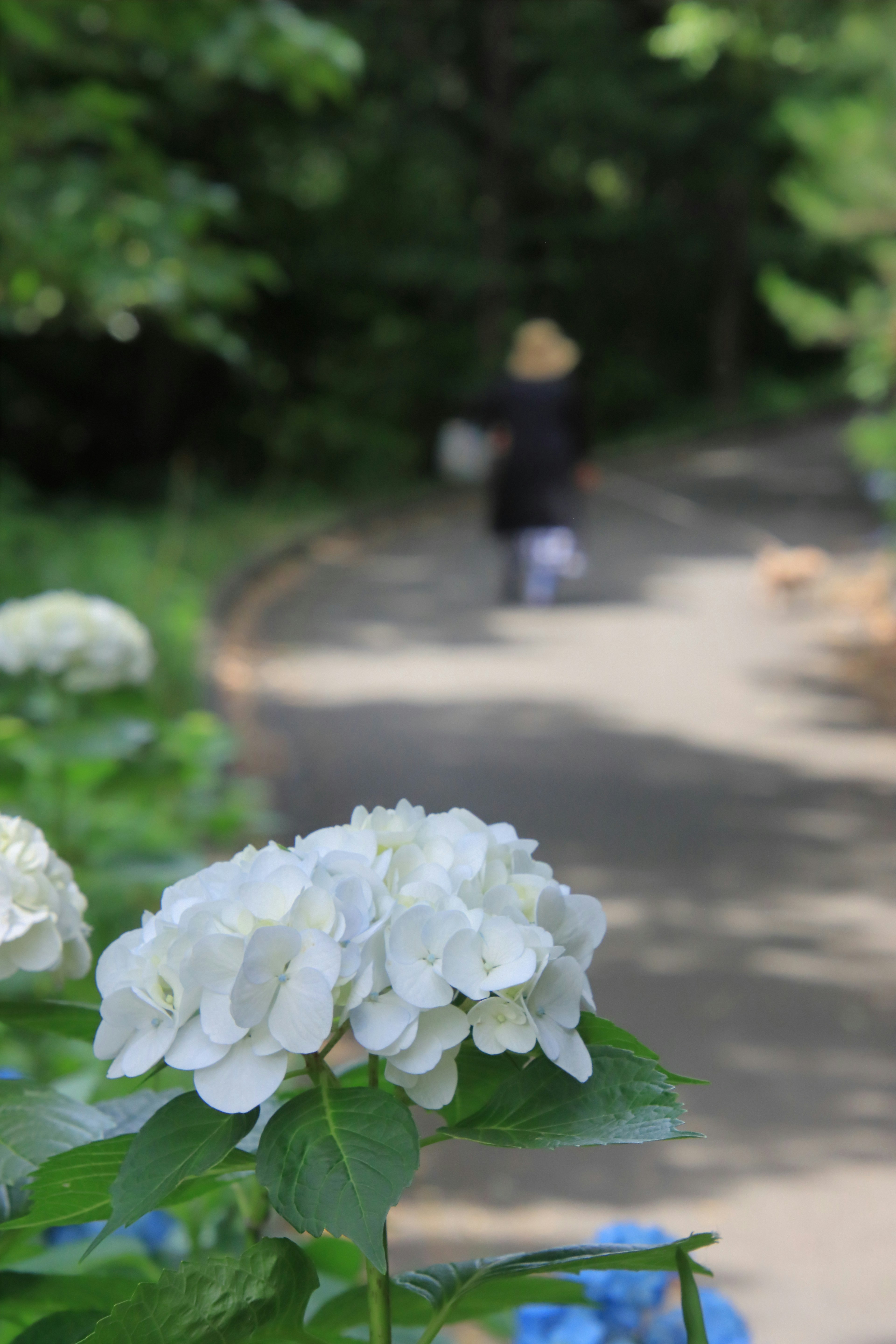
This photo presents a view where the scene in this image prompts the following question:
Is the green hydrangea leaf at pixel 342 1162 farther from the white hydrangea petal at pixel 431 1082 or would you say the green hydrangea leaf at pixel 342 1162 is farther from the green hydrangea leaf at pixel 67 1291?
the green hydrangea leaf at pixel 67 1291

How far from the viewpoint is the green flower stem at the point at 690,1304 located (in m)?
0.98

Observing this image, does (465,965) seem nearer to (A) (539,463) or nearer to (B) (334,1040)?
(B) (334,1040)

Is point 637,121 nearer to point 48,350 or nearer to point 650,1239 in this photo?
point 48,350

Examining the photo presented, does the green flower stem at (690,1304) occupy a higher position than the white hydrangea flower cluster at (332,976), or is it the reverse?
the white hydrangea flower cluster at (332,976)

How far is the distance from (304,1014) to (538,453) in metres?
11.3

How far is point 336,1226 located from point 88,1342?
0.50 feet

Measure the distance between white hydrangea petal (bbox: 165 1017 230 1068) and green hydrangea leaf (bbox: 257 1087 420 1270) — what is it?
0.22 ft

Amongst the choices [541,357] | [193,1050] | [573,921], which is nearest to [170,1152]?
[193,1050]

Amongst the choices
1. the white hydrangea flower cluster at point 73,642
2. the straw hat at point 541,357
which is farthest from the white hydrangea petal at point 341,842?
the straw hat at point 541,357

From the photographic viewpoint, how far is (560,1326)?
4.82 ft

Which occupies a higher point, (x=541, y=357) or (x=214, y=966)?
(x=541, y=357)

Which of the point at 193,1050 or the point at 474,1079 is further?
the point at 474,1079

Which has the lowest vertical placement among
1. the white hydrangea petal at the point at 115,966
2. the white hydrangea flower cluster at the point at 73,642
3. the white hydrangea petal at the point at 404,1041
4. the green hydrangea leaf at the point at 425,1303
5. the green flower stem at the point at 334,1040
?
the green hydrangea leaf at the point at 425,1303

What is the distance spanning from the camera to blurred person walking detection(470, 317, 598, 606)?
476 inches
